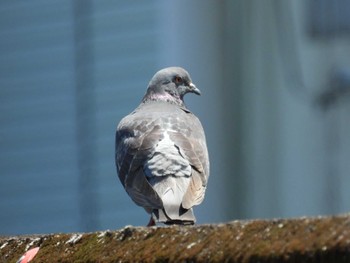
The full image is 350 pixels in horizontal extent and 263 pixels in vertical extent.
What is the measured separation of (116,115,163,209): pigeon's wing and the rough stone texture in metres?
2.66

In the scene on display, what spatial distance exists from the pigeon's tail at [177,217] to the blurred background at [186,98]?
5679 mm

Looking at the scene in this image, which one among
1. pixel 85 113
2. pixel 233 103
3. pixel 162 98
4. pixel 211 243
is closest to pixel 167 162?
pixel 162 98

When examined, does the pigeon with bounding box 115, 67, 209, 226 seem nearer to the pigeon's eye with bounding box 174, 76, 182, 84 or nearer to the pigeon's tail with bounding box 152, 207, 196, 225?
the pigeon's tail with bounding box 152, 207, 196, 225

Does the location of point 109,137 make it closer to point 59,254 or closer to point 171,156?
point 171,156

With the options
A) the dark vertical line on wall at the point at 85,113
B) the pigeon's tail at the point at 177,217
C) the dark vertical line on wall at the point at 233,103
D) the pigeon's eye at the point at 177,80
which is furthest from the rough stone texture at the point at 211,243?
the dark vertical line on wall at the point at 233,103

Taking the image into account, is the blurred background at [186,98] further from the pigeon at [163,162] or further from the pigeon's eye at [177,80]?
the pigeon at [163,162]

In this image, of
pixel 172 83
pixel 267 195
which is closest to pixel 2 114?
pixel 267 195

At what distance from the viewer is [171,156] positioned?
6.30m

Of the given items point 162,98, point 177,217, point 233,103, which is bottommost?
point 233,103

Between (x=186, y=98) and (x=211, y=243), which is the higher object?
(x=211, y=243)

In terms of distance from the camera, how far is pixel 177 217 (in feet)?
18.4

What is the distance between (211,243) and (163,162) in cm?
351

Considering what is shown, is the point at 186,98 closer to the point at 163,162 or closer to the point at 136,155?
the point at 136,155

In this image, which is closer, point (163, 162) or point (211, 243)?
point (211, 243)
